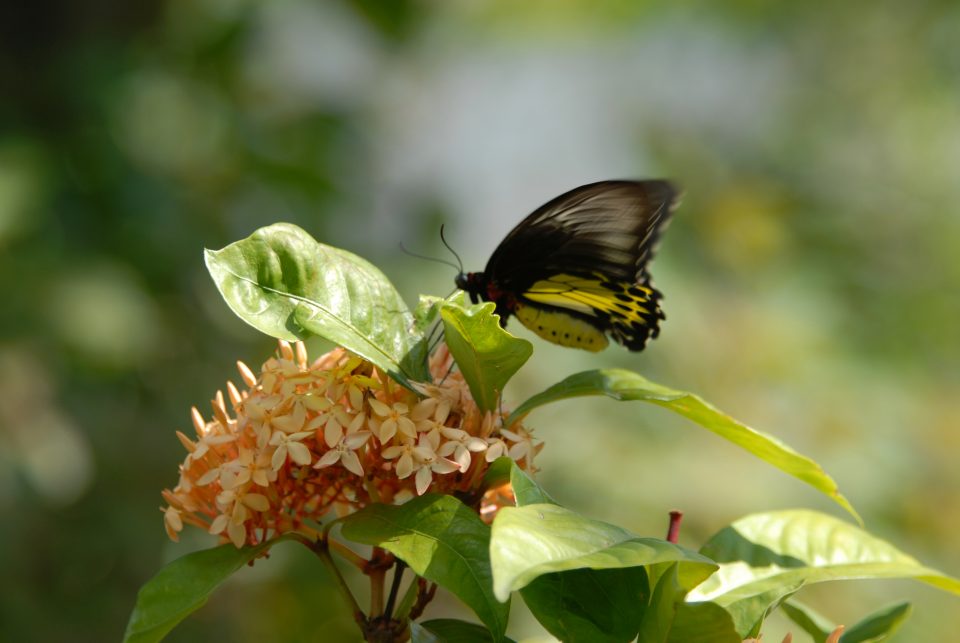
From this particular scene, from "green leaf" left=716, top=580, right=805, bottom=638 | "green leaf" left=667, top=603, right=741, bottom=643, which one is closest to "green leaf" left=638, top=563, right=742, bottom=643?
"green leaf" left=667, top=603, right=741, bottom=643

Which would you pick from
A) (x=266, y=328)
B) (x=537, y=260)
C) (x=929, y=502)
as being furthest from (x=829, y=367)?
(x=266, y=328)

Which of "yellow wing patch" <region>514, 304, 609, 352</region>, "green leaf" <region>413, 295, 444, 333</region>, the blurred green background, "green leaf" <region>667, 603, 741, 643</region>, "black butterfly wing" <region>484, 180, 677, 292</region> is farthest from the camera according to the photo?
the blurred green background

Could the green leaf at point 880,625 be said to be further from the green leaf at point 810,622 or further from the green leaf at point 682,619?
the green leaf at point 682,619

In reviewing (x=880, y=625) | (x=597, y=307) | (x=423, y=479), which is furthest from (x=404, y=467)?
(x=597, y=307)

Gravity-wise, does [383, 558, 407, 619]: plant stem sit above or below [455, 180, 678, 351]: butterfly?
below

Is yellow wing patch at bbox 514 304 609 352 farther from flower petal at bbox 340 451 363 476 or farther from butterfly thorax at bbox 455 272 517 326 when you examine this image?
flower petal at bbox 340 451 363 476

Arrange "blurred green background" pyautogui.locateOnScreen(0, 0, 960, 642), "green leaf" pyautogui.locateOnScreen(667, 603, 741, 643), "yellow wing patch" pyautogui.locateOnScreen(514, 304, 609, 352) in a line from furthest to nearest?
"blurred green background" pyautogui.locateOnScreen(0, 0, 960, 642) → "yellow wing patch" pyautogui.locateOnScreen(514, 304, 609, 352) → "green leaf" pyautogui.locateOnScreen(667, 603, 741, 643)
